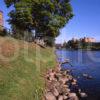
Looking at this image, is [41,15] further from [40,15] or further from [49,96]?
[49,96]

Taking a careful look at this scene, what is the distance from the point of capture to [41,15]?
2142 inches

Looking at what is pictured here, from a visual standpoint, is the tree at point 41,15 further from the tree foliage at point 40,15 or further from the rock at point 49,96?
the rock at point 49,96

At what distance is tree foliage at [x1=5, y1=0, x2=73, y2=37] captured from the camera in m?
53.6

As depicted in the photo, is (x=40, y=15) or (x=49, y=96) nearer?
(x=49, y=96)

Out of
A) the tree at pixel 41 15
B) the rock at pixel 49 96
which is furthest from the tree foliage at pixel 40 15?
the rock at pixel 49 96

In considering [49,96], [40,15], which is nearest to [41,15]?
[40,15]

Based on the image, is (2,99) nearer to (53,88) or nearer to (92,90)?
(53,88)

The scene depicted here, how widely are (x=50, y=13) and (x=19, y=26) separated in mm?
7567

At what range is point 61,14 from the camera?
190 feet

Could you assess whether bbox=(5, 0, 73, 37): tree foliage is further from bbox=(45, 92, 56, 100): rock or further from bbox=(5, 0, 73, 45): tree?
bbox=(45, 92, 56, 100): rock

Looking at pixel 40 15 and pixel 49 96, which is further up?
pixel 40 15

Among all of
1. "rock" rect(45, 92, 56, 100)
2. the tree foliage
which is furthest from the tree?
"rock" rect(45, 92, 56, 100)

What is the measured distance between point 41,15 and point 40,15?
0.32 meters

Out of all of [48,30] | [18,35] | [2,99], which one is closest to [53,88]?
[2,99]
